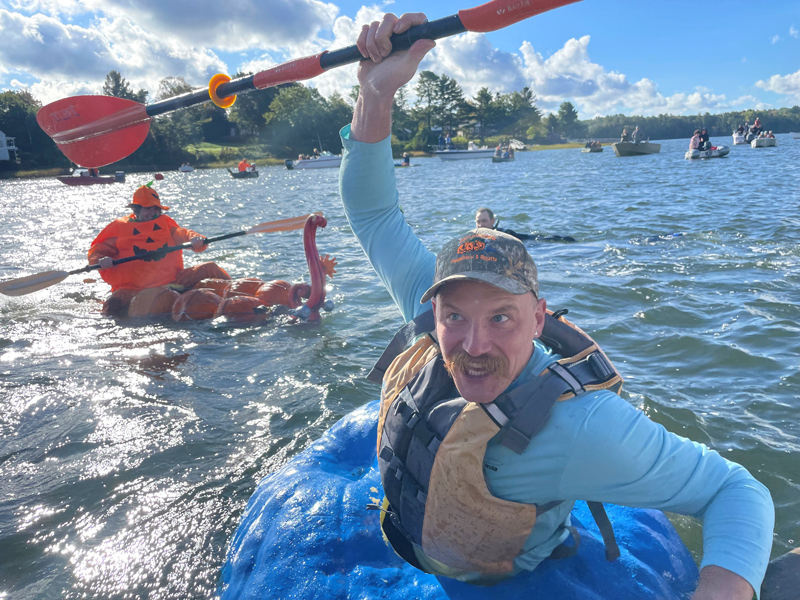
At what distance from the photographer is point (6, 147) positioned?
53.2m

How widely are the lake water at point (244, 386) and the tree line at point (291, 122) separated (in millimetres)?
44913

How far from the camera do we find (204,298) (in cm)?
734

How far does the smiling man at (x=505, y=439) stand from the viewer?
163cm

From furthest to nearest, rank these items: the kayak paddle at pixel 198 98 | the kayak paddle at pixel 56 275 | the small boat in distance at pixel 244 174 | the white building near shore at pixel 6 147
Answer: the white building near shore at pixel 6 147, the small boat in distance at pixel 244 174, the kayak paddle at pixel 56 275, the kayak paddle at pixel 198 98

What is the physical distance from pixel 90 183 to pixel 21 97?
31.6 meters

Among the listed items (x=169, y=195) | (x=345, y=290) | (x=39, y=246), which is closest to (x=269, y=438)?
(x=345, y=290)

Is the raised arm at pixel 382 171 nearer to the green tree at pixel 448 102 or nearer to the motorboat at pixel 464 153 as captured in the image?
the motorboat at pixel 464 153

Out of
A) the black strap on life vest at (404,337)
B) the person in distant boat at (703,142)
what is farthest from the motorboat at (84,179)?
the person in distant boat at (703,142)

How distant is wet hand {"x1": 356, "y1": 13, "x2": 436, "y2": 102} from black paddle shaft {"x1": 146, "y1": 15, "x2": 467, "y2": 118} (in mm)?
24

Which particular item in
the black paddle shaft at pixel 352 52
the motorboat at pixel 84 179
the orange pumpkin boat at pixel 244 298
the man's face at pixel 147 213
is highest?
the black paddle shaft at pixel 352 52

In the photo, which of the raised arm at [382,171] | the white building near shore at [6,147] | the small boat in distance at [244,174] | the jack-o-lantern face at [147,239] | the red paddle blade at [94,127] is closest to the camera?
the raised arm at [382,171]

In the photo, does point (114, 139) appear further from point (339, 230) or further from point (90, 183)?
point (90, 183)

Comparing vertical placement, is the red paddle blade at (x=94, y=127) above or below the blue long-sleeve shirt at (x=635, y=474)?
above

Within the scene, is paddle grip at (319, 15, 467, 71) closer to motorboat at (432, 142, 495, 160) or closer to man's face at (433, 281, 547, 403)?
man's face at (433, 281, 547, 403)
